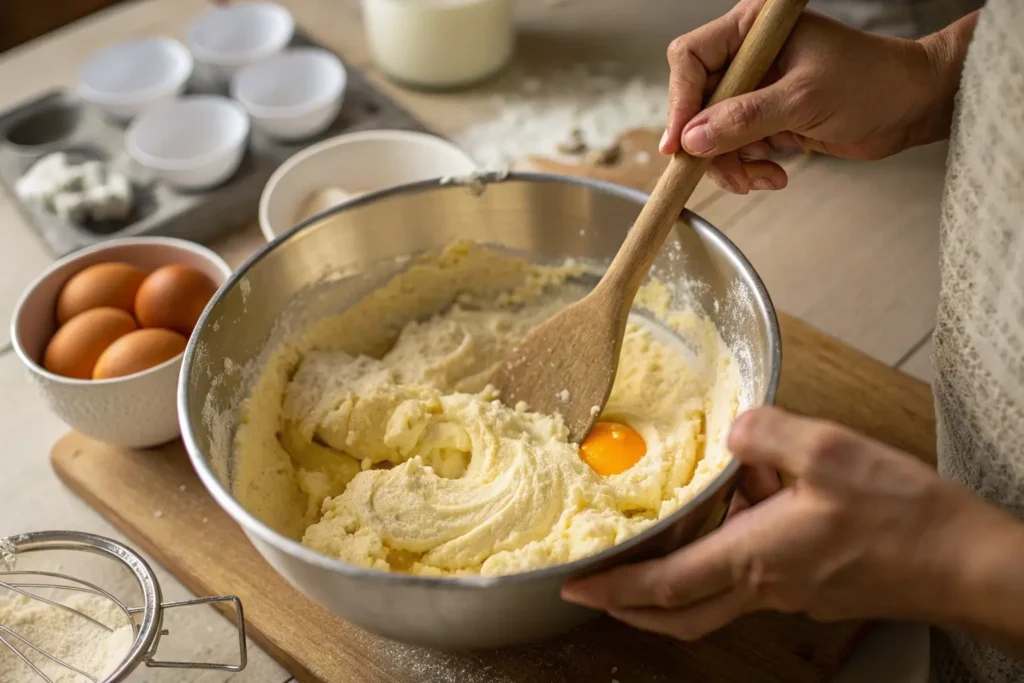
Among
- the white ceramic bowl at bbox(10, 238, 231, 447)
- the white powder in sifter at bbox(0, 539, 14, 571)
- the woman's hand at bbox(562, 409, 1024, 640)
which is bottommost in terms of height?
the white powder in sifter at bbox(0, 539, 14, 571)

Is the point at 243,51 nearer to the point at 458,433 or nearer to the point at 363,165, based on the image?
the point at 363,165

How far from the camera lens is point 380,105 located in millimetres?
1778

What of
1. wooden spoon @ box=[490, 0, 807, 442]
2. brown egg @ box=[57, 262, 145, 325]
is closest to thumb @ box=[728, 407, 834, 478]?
wooden spoon @ box=[490, 0, 807, 442]

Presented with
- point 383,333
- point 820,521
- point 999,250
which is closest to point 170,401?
point 383,333

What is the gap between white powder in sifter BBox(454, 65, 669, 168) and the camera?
170 centimetres

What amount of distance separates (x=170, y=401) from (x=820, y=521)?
2.64ft

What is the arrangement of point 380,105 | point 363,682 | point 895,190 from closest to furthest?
point 363,682 → point 895,190 → point 380,105

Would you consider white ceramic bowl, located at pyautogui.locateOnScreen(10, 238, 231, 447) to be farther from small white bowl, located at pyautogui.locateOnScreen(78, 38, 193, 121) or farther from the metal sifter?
small white bowl, located at pyautogui.locateOnScreen(78, 38, 193, 121)

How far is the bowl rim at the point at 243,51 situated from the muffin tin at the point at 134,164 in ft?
0.15

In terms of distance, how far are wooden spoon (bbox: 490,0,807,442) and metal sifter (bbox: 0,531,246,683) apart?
1.38 ft

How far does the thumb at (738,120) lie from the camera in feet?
3.22

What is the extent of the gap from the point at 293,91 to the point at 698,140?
1037 mm

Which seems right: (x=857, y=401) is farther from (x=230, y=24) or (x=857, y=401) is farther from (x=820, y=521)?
(x=230, y=24)

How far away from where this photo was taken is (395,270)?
1.24 m
